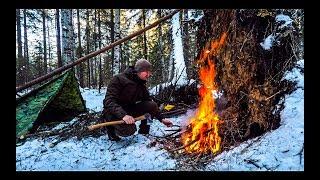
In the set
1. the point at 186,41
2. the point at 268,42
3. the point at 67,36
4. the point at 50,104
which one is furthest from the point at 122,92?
the point at 268,42

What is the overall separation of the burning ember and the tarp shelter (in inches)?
66.1

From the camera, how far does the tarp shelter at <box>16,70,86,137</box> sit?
5734 mm

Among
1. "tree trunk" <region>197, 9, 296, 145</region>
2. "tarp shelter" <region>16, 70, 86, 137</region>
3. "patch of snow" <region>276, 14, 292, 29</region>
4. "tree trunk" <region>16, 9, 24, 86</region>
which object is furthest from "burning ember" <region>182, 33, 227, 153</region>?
"tree trunk" <region>16, 9, 24, 86</region>

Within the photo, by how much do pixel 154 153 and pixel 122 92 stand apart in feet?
3.01

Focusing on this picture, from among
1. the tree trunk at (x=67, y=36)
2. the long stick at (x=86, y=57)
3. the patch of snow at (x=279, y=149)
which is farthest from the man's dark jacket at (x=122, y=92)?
the patch of snow at (x=279, y=149)

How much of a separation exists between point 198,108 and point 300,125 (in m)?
1.48

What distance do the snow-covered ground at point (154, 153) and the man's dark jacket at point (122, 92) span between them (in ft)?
1.57

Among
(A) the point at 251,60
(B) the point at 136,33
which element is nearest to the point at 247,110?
(A) the point at 251,60

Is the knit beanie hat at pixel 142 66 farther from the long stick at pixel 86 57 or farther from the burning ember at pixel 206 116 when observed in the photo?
the burning ember at pixel 206 116

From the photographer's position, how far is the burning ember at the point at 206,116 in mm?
5609

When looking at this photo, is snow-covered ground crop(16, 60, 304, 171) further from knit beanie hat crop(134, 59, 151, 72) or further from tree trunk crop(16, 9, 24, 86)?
knit beanie hat crop(134, 59, 151, 72)

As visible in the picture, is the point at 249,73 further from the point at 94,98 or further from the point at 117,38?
the point at 94,98
